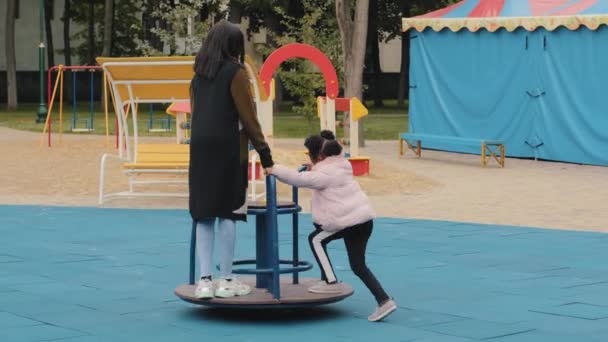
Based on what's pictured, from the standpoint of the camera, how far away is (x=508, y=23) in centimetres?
2250

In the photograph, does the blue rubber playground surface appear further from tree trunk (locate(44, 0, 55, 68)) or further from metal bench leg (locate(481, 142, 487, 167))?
tree trunk (locate(44, 0, 55, 68))

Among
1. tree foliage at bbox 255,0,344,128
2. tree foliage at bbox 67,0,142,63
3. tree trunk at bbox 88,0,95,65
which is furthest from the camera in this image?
tree foliage at bbox 67,0,142,63

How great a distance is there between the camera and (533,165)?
21250 mm

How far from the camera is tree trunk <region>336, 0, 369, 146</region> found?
25.7 m

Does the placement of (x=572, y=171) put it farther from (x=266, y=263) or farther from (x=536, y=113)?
(x=266, y=263)

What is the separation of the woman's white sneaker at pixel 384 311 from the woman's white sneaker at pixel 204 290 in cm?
101

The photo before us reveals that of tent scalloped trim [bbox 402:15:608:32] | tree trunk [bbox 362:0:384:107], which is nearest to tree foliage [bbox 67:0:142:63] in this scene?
tree trunk [bbox 362:0:384:107]

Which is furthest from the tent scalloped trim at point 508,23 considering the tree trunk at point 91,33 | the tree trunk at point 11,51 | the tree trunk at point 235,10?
the tree trunk at point 91,33

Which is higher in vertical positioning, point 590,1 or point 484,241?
point 590,1

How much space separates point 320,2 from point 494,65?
66.3 feet

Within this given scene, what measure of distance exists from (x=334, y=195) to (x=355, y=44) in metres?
18.2

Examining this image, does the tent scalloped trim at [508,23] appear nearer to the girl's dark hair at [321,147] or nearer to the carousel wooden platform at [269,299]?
the girl's dark hair at [321,147]

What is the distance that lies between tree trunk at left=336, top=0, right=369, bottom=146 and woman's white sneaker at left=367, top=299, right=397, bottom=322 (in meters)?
17.8

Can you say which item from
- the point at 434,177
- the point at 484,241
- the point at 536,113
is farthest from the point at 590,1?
the point at 484,241
